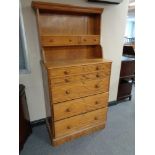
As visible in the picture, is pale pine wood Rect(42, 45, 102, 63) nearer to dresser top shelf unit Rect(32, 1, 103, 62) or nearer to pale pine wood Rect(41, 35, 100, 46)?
dresser top shelf unit Rect(32, 1, 103, 62)

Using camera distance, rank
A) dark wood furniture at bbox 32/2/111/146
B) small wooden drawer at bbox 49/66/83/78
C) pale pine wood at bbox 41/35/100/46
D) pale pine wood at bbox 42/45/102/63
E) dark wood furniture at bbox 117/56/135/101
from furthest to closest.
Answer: dark wood furniture at bbox 117/56/135/101, pale pine wood at bbox 42/45/102/63, pale pine wood at bbox 41/35/100/46, dark wood furniture at bbox 32/2/111/146, small wooden drawer at bbox 49/66/83/78

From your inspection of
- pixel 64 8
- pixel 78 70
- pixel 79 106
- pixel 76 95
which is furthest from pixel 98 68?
pixel 64 8

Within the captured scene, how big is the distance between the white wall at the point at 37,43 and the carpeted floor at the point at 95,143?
365 mm

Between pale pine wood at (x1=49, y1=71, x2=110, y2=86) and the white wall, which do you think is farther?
the white wall

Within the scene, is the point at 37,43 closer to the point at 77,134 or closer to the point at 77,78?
the point at 77,78

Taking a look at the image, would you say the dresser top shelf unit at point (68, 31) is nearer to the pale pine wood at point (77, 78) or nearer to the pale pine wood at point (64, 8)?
the pale pine wood at point (64, 8)

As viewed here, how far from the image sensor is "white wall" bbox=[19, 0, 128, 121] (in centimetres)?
167

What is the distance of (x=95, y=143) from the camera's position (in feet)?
5.83

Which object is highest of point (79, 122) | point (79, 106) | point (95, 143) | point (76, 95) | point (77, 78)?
point (77, 78)

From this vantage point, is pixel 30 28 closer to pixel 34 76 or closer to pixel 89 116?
pixel 34 76

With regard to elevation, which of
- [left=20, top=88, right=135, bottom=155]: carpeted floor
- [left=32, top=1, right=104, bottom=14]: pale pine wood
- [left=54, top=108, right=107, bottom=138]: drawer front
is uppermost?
[left=32, top=1, right=104, bottom=14]: pale pine wood

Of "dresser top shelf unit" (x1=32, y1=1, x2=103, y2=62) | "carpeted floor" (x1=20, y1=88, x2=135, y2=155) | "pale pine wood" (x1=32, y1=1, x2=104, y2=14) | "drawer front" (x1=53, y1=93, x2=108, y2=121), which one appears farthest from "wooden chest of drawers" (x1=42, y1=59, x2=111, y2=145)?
"pale pine wood" (x1=32, y1=1, x2=104, y2=14)

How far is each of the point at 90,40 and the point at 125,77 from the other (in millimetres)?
1185
